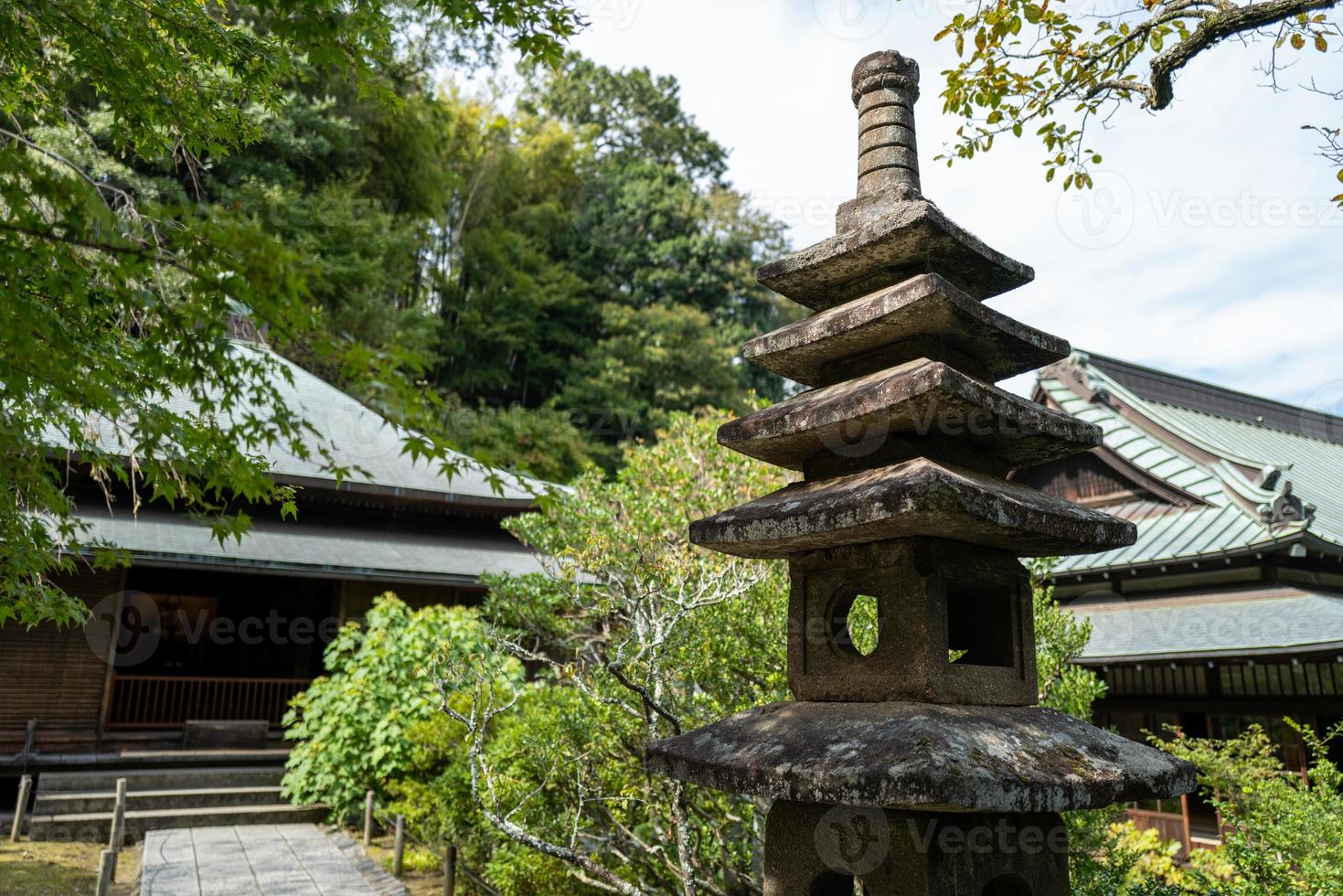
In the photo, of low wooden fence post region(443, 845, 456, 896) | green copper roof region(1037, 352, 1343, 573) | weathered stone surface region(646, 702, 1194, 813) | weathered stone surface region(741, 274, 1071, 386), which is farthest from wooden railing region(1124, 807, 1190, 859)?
weathered stone surface region(741, 274, 1071, 386)

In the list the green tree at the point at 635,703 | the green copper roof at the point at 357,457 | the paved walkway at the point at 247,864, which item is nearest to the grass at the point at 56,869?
the paved walkway at the point at 247,864

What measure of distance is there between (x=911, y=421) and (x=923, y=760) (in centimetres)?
149

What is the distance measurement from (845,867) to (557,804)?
440cm

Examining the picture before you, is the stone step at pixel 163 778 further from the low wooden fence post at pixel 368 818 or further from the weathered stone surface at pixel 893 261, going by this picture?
the weathered stone surface at pixel 893 261

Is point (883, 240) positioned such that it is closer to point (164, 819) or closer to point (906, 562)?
point (906, 562)

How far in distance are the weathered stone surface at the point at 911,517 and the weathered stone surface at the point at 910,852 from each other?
1.18 m

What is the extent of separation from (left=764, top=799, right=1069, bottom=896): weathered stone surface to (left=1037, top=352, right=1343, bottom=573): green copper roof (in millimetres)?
7997

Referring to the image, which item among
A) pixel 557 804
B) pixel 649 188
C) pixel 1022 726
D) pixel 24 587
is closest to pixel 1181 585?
pixel 557 804

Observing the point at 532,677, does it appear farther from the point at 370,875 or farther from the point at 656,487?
the point at 656,487

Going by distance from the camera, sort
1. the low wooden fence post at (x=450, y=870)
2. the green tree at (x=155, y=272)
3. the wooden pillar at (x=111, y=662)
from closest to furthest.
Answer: the green tree at (x=155, y=272) < the low wooden fence post at (x=450, y=870) < the wooden pillar at (x=111, y=662)

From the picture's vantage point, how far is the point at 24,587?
167 inches

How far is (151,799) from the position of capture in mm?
11234

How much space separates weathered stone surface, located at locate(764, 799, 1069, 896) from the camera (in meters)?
3.58

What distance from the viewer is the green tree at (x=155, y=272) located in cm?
264
